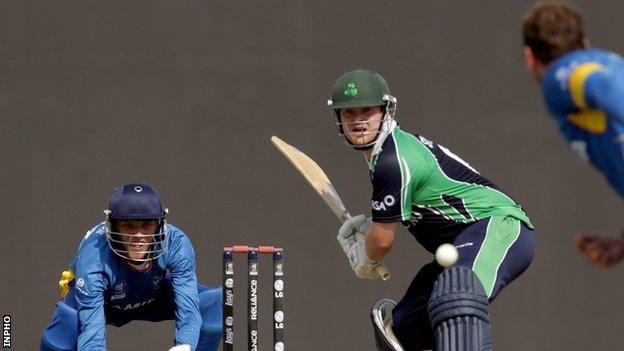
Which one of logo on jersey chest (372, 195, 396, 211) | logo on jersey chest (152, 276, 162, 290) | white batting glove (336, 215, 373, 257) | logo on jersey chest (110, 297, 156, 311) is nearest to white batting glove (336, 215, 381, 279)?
white batting glove (336, 215, 373, 257)

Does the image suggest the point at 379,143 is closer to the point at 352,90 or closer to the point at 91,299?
the point at 352,90

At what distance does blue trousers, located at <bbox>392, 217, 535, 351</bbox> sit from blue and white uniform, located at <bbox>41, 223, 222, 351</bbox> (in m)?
0.79

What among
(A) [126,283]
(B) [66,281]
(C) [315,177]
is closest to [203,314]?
(A) [126,283]

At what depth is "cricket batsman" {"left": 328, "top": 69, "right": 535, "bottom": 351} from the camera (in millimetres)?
3873

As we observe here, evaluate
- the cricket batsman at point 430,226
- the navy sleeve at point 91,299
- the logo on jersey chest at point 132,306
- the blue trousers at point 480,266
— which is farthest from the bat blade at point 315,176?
the navy sleeve at point 91,299

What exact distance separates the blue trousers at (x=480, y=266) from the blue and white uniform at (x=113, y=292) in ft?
2.61

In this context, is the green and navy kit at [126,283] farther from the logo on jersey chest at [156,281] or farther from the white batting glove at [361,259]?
the white batting glove at [361,259]

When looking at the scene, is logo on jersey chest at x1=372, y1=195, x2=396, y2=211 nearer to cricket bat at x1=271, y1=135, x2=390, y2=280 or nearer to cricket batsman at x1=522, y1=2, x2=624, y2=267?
cricket bat at x1=271, y1=135, x2=390, y2=280

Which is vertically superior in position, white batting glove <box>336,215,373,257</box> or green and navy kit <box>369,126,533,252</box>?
green and navy kit <box>369,126,533,252</box>

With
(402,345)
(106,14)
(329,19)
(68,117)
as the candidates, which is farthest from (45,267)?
(402,345)

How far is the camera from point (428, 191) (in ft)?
13.6

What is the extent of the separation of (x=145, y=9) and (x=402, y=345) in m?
1.99

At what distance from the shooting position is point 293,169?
570 cm

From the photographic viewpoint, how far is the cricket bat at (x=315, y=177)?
15.8 feet
